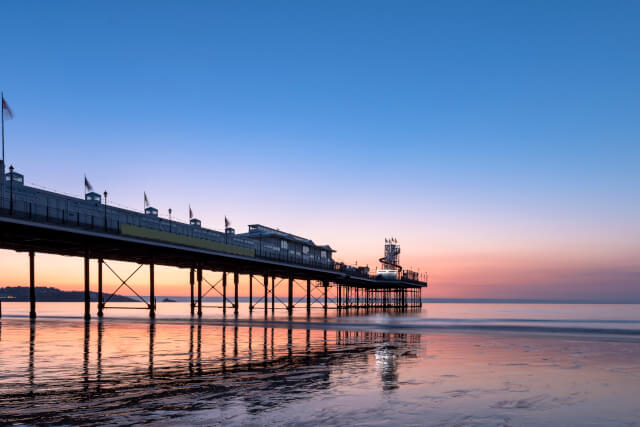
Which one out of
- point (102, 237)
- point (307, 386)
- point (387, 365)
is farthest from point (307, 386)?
point (102, 237)

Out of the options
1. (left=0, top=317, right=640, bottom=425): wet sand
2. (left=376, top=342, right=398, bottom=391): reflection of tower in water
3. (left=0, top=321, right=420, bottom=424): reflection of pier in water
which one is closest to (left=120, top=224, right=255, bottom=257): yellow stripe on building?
(left=0, top=321, right=420, bottom=424): reflection of pier in water

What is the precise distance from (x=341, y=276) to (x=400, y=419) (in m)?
81.2

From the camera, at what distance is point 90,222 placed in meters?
42.7

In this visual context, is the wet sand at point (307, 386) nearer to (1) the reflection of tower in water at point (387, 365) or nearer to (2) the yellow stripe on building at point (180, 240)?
(1) the reflection of tower in water at point (387, 365)

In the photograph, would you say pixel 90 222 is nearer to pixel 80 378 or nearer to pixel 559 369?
pixel 80 378

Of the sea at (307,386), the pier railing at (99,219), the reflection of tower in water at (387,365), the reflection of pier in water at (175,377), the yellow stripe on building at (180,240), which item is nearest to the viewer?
the sea at (307,386)

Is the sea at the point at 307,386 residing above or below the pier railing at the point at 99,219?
below

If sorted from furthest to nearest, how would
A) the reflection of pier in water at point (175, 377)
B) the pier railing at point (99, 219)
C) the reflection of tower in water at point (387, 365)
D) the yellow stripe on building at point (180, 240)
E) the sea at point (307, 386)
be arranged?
the yellow stripe on building at point (180, 240), the pier railing at point (99, 219), the reflection of tower in water at point (387, 365), the reflection of pier in water at point (175, 377), the sea at point (307, 386)

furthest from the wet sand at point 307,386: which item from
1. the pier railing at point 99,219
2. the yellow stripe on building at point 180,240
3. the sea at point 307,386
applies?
the yellow stripe on building at point 180,240

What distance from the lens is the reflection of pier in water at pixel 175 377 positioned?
36.4ft

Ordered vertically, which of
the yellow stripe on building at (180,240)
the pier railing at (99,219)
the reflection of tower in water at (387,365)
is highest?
the pier railing at (99,219)

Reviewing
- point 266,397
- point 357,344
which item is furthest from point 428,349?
point 266,397

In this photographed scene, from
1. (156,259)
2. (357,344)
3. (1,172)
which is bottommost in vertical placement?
(357,344)

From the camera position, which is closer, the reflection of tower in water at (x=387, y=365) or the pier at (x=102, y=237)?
the reflection of tower in water at (x=387, y=365)
